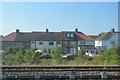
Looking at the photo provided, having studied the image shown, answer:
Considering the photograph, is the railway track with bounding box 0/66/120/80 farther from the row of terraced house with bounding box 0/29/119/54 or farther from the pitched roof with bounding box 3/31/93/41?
the pitched roof with bounding box 3/31/93/41

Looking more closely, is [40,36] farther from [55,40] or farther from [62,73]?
[62,73]

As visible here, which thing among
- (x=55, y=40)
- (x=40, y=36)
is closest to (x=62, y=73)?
(x=55, y=40)

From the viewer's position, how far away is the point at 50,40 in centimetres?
4278

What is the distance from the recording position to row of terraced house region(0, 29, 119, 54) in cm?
4253

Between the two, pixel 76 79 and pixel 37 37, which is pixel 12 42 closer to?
pixel 37 37

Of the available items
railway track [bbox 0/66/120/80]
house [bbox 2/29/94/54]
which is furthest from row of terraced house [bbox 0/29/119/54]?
railway track [bbox 0/66/120/80]

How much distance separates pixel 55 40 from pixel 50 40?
1172 millimetres

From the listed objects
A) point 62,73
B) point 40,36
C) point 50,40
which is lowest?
point 62,73

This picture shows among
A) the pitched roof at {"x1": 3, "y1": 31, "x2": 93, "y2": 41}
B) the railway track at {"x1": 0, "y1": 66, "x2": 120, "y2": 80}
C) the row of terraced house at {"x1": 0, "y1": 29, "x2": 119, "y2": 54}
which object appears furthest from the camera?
the pitched roof at {"x1": 3, "y1": 31, "x2": 93, "y2": 41}

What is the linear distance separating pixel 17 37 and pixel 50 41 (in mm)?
8709

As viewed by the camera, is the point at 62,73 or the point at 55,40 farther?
the point at 55,40

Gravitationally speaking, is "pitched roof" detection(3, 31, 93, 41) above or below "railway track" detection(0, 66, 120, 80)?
above

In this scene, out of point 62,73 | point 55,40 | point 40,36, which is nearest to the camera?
point 62,73

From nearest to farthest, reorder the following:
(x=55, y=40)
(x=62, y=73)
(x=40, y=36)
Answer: (x=62, y=73), (x=55, y=40), (x=40, y=36)
